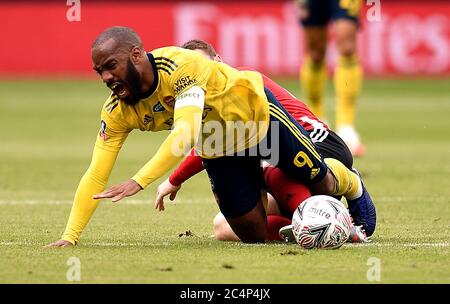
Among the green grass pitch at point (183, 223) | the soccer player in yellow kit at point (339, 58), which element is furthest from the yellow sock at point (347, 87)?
the green grass pitch at point (183, 223)

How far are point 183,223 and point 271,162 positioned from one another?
158 cm

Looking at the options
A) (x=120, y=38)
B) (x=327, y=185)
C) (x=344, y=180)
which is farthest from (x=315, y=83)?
(x=120, y=38)

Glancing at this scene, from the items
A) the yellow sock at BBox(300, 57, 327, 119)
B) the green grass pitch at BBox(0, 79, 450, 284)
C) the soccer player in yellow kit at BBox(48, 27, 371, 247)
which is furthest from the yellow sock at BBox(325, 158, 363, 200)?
the yellow sock at BBox(300, 57, 327, 119)

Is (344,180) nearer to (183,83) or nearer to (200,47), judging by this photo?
(200,47)

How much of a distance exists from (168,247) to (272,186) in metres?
0.95

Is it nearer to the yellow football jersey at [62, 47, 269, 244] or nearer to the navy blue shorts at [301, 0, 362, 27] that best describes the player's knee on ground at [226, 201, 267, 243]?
the yellow football jersey at [62, 47, 269, 244]

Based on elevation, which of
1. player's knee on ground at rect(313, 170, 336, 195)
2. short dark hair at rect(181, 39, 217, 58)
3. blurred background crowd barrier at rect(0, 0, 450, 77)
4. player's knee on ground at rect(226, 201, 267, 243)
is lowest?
blurred background crowd barrier at rect(0, 0, 450, 77)

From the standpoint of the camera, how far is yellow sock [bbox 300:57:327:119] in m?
14.8

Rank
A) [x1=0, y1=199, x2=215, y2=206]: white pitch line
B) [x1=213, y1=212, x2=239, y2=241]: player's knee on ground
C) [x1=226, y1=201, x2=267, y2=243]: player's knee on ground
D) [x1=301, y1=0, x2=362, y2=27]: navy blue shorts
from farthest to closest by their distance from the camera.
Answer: [x1=301, y1=0, x2=362, y2=27]: navy blue shorts → [x1=0, y1=199, x2=215, y2=206]: white pitch line → [x1=213, y1=212, x2=239, y2=241]: player's knee on ground → [x1=226, y1=201, x2=267, y2=243]: player's knee on ground

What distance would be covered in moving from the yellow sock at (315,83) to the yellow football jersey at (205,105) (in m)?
7.52

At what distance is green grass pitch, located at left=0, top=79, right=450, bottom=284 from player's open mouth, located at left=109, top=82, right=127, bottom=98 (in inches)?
39.3

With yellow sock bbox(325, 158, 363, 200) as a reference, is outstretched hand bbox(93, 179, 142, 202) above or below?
above

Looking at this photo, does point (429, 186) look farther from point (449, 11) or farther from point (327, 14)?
point (449, 11)
